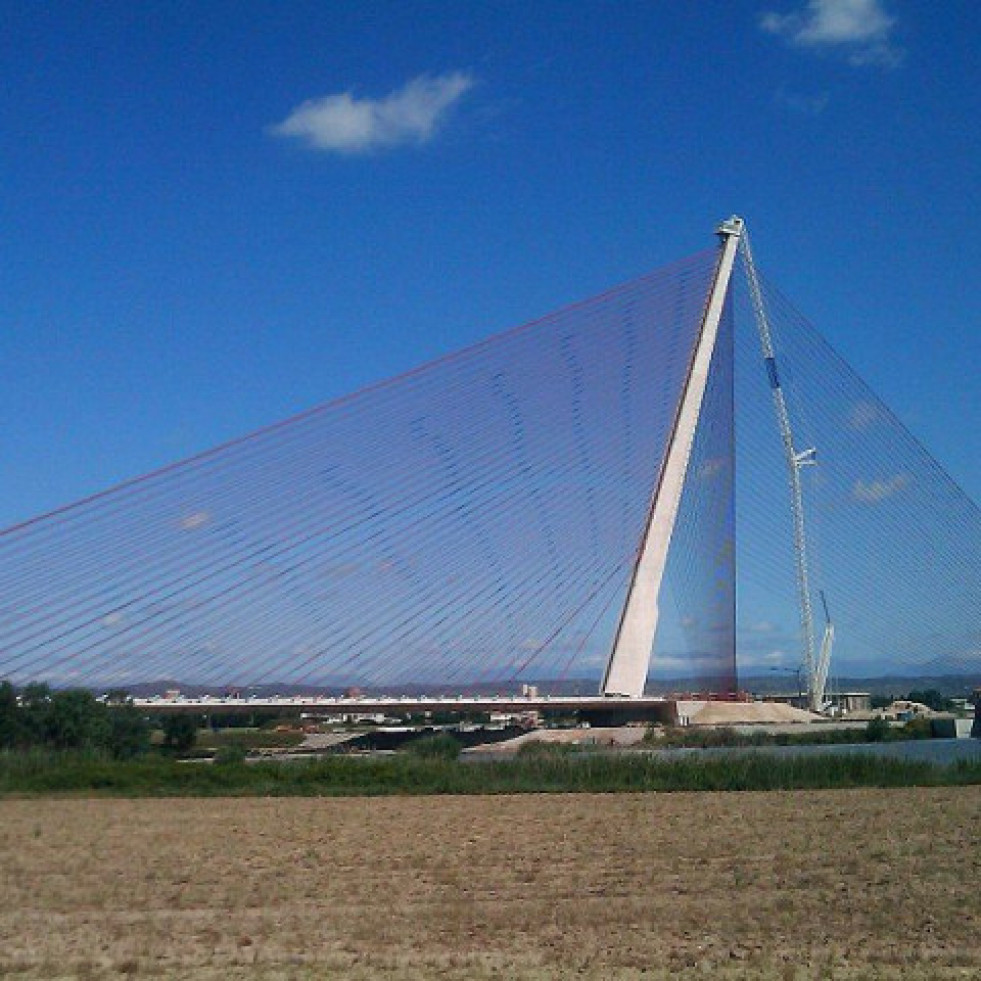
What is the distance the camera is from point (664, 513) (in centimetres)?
3073

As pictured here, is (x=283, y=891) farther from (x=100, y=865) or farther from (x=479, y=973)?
(x=479, y=973)

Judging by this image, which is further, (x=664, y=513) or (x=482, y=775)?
(x=664, y=513)

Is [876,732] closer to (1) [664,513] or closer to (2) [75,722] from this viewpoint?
(1) [664,513]

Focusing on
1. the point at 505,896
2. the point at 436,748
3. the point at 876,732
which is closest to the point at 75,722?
the point at 436,748

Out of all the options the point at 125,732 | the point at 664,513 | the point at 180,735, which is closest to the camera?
the point at 664,513

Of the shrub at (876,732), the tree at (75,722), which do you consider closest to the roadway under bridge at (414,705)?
the tree at (75,722)

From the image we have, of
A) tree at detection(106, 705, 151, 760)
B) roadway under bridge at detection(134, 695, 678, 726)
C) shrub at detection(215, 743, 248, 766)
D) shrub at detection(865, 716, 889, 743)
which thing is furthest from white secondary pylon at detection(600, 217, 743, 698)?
shrub at detection(865, 716, 889, 743)

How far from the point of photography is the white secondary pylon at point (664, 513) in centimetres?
3073

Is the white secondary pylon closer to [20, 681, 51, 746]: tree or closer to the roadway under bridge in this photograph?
the roadway under bridge

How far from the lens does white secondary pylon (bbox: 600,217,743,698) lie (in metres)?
30.7

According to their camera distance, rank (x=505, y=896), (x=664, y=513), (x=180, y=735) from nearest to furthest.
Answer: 1. (x=505, y=896)
2. (x=664, y=513)
3. (x=180, y=735)

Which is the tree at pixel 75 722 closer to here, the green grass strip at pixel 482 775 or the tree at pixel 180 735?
the tree at pixel 180 735

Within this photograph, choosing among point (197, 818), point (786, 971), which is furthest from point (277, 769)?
point (786, 971)

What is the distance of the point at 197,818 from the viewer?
1950 cm
